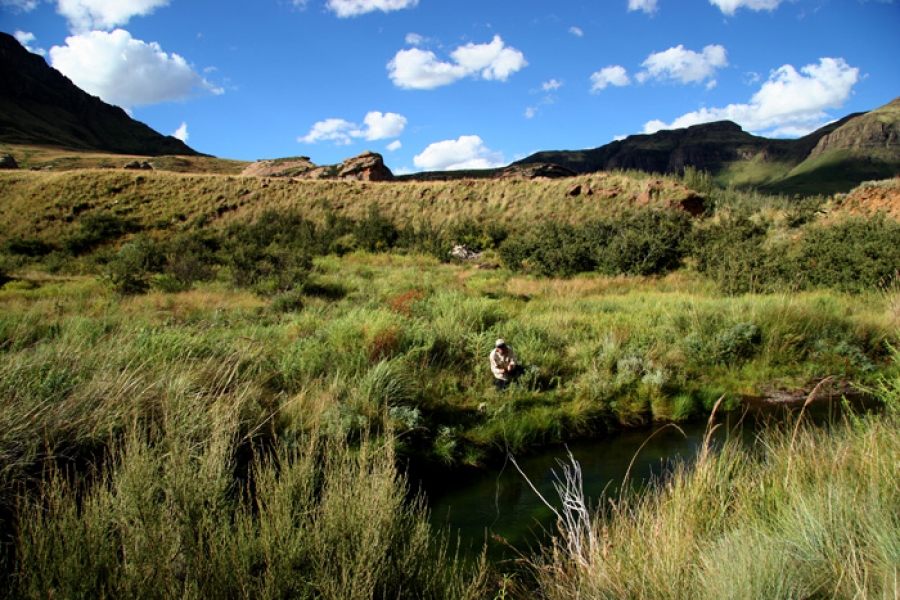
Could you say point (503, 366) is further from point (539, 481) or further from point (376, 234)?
A: point (376, 234)

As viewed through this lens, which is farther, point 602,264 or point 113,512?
point 602,264

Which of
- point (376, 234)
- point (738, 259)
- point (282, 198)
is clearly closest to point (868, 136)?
point (376, 234)

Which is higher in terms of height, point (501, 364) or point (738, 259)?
point (738, 259)

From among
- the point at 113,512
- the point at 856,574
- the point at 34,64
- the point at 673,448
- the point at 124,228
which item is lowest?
the point at 673,448

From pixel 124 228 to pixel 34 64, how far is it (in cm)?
14185

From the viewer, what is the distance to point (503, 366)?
872cm

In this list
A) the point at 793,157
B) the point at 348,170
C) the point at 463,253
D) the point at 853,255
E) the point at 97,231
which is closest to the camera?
the point at 853,255

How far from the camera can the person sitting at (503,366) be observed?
866 centimetres

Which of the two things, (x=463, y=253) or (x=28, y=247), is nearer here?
(x=463, y=253)

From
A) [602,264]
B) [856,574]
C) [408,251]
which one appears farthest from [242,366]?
[408,251]

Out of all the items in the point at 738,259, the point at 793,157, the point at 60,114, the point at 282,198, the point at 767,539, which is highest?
the point at 60,114

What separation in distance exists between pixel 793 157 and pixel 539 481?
19692 cm

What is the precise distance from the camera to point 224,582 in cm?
257

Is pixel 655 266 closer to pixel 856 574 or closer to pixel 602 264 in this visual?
pixel 602 264
